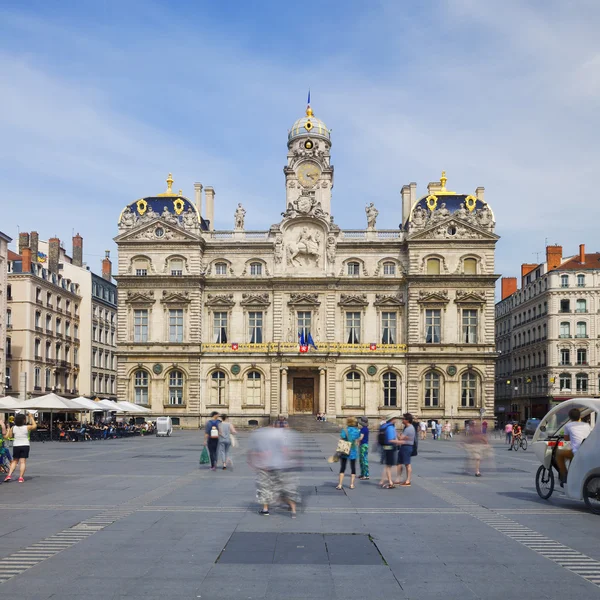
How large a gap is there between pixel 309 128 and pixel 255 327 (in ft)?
61.5

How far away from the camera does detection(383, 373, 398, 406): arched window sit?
222 feet

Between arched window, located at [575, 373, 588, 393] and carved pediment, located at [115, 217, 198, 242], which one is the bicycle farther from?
arched window, located at [575, 373, 588, 393]

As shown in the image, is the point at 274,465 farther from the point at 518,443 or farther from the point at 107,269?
the point at 107,269

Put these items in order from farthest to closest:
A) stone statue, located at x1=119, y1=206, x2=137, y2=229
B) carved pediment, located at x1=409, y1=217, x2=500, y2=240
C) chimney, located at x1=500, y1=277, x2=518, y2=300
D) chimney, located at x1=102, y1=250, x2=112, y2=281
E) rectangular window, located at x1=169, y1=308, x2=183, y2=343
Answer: chimney, located at x1=500, y1=277, x2=518, y2=300
chimney, located at x1=102, y1=250, x2=112, y2=281
stone statue, located at x1=119, y1=206, x2=137, y2=229
rectangular window, located at x1=169, y1=308, x2=183, y2=343
carved pediment, located at x1=409, y1=217, x2=500, y2=240

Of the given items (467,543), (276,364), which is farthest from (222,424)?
(276,364)

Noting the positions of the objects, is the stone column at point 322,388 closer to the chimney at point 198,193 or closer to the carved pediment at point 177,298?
the carved pediment at point 177,298

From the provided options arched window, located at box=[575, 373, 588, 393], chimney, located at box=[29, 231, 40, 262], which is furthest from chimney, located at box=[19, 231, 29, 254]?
arched window, located at box=[575, 373, 588, 393]

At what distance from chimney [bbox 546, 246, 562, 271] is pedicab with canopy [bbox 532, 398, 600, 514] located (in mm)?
70568

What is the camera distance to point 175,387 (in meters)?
68.8

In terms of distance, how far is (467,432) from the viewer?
25.8 meters

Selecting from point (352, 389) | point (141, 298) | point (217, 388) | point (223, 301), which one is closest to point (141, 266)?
point (141, 298)

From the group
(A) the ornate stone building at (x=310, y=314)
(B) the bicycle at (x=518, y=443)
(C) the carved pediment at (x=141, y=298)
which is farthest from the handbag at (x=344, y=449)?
(C) the carved pediment at (x=141, y=298)

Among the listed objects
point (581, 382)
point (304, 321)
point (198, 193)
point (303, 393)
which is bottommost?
point (303, 393)

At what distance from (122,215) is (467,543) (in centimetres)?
6025
